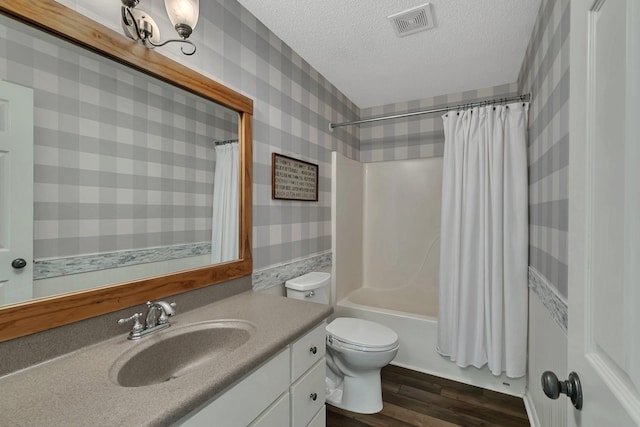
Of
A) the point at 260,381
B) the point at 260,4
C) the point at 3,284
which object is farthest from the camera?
the point at 260,4

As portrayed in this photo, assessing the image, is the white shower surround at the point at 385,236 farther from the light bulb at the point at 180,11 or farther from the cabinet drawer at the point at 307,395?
the light bulb at the point at 180,11

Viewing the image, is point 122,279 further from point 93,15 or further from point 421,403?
point 421,403

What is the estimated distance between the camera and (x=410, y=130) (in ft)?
9.62

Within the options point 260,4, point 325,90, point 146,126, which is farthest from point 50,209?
point 325,90

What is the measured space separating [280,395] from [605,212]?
1.08 meters

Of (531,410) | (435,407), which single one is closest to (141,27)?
(435,407)

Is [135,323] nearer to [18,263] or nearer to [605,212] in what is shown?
[18,263]

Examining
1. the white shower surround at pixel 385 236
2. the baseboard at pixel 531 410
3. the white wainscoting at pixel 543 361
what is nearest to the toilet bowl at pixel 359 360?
the white shower surround at pixel 385 236

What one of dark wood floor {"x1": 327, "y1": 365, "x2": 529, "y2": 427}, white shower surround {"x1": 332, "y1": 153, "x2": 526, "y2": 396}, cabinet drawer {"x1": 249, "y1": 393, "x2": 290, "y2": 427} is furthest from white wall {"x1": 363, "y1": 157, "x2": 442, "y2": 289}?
cabinet drawer {"x1": 249, "y1": 393, "x2": 290, "y2": 427}

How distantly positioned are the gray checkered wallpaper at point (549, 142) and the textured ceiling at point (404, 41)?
0.20m

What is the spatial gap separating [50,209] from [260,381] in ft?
2.82

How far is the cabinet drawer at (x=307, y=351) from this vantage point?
3.71 feet

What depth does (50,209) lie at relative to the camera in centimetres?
90

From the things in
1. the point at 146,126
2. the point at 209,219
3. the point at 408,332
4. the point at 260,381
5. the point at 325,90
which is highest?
the point at 325,90
